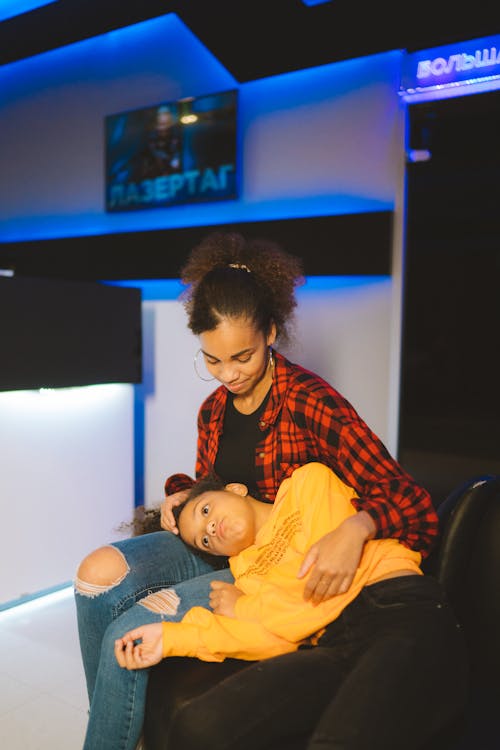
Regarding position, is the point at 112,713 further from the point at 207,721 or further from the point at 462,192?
the point at 462,192

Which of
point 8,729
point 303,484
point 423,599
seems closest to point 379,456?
point 303,484

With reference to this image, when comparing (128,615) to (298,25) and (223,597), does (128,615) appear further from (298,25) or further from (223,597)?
(298,25)

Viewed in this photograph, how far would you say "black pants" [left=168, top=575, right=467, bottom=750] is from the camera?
40.8 inches

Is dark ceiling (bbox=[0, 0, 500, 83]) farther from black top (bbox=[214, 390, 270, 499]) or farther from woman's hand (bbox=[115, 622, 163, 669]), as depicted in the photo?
woman's hand (bbox=[115, 622, 163, 669])

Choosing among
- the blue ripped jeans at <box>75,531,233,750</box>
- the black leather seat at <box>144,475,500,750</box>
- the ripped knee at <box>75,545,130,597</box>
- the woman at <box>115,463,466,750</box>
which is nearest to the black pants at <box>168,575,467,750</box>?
the woman at <box>115,463,466,750</box>

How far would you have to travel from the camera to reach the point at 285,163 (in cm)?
302

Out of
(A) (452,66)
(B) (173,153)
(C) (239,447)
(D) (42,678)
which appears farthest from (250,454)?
(B) (173,153)

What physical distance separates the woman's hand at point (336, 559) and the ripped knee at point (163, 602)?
14.5 inches

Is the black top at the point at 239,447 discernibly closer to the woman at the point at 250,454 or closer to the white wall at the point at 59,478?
the woman at the point at 250,454

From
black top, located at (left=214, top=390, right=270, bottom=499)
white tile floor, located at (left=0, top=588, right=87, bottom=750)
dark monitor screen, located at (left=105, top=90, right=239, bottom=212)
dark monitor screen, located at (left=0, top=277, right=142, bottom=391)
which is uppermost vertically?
dark monitor screen, located at (left=105, top=90, right=239, bottom=212)

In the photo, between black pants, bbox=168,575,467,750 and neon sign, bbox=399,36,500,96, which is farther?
neon sign, bbox=399,36,500,96

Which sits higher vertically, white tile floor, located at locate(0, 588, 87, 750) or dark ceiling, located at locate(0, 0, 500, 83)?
dark ceiling, located at locate(0, 0, 500, 83)

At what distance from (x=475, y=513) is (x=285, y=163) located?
2.15 m

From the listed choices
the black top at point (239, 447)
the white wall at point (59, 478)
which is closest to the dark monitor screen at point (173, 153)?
the white wall at point (59, 478)
